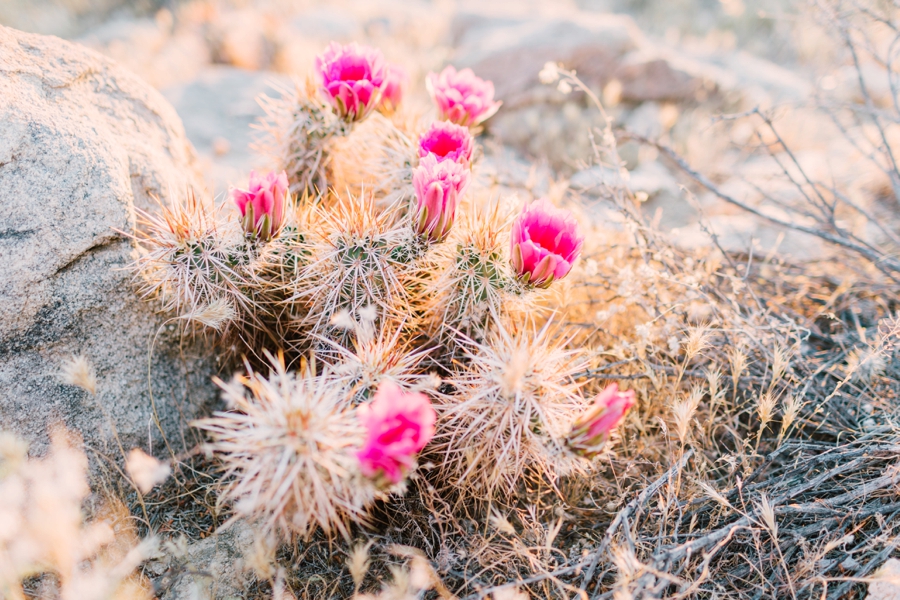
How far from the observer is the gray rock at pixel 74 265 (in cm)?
→ 195

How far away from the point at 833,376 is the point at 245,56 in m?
6.16

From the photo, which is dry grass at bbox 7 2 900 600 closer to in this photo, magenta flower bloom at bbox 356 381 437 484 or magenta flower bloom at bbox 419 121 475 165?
magenta flower bloom at bbox 356 381 437 484

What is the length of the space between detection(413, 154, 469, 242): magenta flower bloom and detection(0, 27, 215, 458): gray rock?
3.69 ft

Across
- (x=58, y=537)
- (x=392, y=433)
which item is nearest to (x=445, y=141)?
(x=392, y=433)

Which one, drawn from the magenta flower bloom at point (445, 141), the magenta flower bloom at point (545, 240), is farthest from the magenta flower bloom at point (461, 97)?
the magenta flower bloom at point (545, 240)

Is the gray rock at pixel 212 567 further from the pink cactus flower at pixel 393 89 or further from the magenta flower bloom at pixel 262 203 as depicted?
the pink cactus flower at pixel 393 89

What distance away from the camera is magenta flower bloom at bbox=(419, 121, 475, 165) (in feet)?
6.85

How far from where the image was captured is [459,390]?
1.88m

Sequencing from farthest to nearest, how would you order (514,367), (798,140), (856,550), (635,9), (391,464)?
1. (635,9)
2. (798,140)
3. (856,550)
4. (514,367)
5. (391,464)

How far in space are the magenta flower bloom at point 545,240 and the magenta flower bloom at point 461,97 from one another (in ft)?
2.46

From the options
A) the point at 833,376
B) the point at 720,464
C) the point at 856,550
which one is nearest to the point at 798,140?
the point at 833,376

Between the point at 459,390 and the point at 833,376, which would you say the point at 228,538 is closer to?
the point at 459,390

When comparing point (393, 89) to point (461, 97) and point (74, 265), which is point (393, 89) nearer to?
point (461, 97)

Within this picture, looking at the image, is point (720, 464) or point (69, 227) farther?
point (720, 464)
